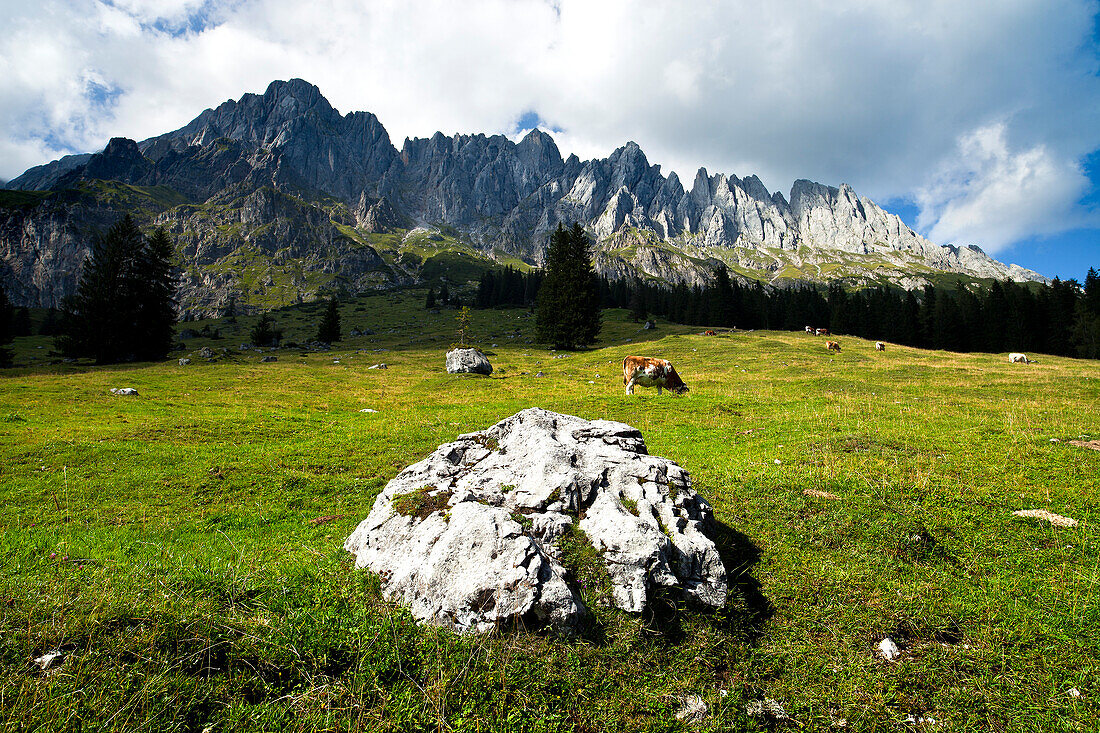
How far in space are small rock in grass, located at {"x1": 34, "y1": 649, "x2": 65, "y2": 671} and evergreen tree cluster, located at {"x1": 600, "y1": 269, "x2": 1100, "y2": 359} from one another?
108016mm

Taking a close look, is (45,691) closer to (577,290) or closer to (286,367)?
(286,367)

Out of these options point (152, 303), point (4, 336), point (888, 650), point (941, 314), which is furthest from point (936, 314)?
point (4, 336)

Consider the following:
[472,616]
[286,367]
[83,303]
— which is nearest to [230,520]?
[472,616]

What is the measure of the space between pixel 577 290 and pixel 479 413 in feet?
122

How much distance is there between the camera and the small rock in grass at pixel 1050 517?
7735mm

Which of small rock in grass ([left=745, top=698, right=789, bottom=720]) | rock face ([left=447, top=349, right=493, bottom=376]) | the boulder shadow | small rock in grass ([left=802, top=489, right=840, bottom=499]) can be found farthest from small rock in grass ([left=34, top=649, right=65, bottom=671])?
rock face ([left=447, top=349, right=493, bottom=376])

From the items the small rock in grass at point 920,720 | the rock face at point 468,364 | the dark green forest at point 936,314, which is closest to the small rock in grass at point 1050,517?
the small rock in grass at point 920,720

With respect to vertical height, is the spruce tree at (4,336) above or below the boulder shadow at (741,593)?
below

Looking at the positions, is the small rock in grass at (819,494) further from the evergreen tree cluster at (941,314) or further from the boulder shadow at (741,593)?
the evergreen tree cluster at (941,314)

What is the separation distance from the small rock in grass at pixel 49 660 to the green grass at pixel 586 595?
0.23 ft

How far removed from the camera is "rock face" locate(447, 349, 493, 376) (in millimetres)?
36625

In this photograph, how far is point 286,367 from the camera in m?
41.2

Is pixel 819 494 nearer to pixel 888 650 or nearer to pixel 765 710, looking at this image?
pixel 888 650

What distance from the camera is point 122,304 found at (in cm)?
4550
